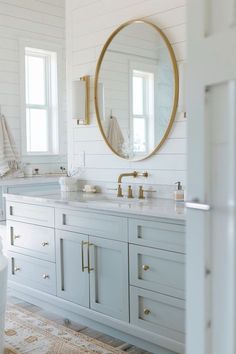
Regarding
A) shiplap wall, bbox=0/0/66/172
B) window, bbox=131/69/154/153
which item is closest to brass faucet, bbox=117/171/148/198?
window, bbox=131/69/154/153

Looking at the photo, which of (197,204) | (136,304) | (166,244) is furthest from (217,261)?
(136,304)

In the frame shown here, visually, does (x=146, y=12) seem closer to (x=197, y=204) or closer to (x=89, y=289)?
(x=89, y=289)

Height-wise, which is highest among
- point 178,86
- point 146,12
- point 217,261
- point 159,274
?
point 146,12

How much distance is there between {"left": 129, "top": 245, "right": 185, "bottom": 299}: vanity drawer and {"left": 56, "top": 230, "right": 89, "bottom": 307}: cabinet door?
465 mm

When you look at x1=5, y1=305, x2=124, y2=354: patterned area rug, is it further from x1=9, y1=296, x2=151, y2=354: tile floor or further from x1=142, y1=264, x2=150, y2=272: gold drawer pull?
x1=142, y1=264, x2=150, y2=272: gold drawer pull

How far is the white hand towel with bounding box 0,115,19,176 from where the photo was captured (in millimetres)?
4891

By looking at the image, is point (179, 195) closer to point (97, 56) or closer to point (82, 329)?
point (82, 329)

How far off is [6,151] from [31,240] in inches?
68.1

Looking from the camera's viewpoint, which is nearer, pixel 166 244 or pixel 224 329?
pixel 224 329

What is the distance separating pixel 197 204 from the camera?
4.63 feet

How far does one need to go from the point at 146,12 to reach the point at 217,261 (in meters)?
2.42

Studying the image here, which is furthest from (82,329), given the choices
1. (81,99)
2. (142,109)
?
(81,99)

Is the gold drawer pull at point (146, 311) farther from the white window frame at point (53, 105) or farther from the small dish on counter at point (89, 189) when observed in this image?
the white window frame at point (53, 105)

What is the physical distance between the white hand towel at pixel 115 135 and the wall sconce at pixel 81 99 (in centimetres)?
31
